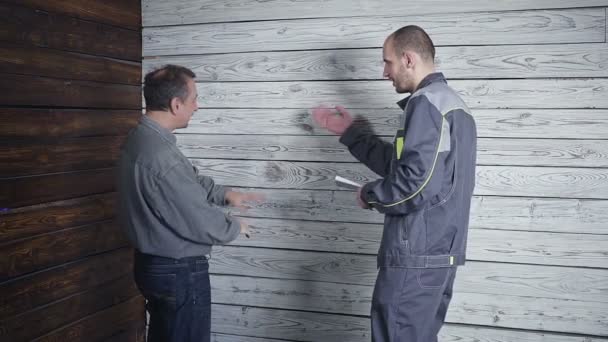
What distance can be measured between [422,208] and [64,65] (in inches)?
63.1

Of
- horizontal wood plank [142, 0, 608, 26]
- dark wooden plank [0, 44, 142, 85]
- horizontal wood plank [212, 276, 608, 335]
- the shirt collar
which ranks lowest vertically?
horizontal wood plank [212, 276, 608, 335]

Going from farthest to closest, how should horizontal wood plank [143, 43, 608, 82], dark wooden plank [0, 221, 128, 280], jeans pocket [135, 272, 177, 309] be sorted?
horizontal wood plank [143, 43, 608, 82], dark wooden plank [0, 221, 128, 280], jeans pocket [135, 272, 177, 309]

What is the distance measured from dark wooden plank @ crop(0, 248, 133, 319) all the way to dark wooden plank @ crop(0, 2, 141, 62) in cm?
93

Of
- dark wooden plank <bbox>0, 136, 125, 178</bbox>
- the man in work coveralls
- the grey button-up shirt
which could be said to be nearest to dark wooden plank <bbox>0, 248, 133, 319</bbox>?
dark wooden plank <bbox>0, 136, 125, 178</bbox>

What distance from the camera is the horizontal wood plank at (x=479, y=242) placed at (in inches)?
98.3

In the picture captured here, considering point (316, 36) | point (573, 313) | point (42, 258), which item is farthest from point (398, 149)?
point (42, 258)

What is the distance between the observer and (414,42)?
2174 millimetres

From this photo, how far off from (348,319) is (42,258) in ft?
4.62

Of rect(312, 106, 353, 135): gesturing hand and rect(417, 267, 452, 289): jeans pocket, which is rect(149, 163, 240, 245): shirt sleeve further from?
rect(312, 106, 353, 135): gesturing hand

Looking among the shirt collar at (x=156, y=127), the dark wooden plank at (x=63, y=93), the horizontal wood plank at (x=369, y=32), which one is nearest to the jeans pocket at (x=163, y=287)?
the shirt collar at (x=156, y=127)

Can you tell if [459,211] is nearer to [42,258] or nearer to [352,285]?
[352,285]

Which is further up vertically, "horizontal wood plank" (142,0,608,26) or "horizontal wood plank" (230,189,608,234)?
"horizontal wood plank" (142,0,608,26)

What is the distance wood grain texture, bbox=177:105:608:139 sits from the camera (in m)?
2.47

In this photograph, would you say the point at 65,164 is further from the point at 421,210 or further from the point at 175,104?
the point at 421,210
